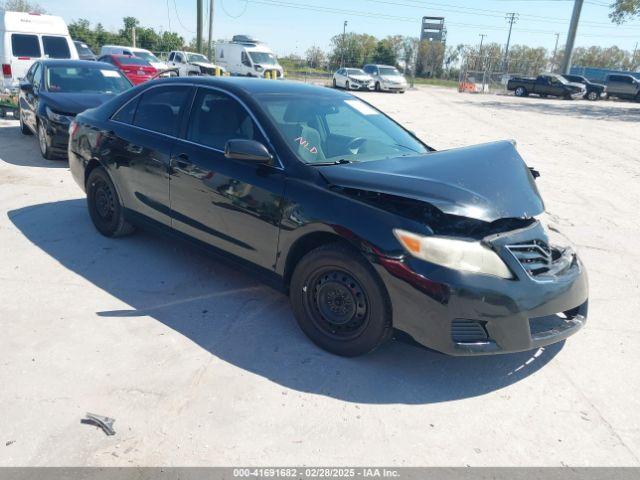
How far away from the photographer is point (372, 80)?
32.7 m

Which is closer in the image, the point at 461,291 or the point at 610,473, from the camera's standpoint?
the point at 610,473

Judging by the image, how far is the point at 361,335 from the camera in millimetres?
3236

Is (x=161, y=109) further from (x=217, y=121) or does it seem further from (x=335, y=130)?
(x=335, y=130)

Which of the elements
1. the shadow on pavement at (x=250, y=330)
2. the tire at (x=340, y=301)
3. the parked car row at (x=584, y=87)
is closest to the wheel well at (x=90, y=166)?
the shadow on pavement at (x=250, y=330)

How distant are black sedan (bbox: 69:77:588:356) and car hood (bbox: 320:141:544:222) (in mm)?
12

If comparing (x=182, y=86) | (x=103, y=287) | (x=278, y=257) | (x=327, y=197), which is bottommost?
(x=103, y=287)

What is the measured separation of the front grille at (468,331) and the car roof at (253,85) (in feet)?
7.55

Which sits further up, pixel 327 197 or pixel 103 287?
pixel 327 197

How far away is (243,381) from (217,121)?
2.07 m

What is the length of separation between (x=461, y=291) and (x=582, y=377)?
1.18 meters

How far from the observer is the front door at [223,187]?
3635mm

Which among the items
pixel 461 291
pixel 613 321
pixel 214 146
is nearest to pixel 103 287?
→ pixel 214 146

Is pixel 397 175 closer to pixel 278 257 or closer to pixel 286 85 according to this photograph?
pixel 278 257

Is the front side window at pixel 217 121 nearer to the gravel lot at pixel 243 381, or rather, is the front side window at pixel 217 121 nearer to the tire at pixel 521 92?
the gravel lot at pixel 243 381
